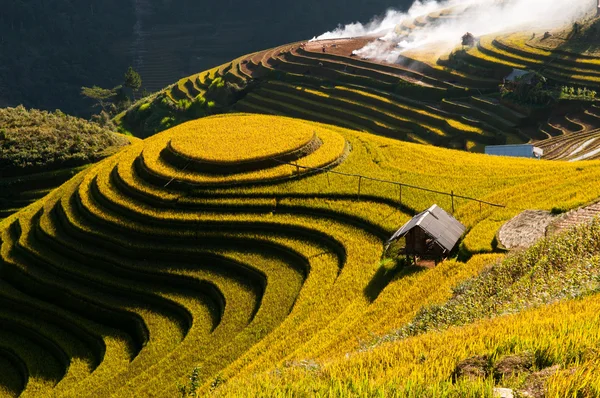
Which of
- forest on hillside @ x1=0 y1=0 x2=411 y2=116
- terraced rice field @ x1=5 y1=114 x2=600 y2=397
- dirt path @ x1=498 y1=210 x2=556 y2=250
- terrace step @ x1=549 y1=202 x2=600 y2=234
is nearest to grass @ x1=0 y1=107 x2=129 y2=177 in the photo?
terraced rice field @ x1=5 y1=114 x2=600 y2=397

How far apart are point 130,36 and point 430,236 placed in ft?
397

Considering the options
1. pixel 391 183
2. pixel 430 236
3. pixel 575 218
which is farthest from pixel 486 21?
pixel 430 236

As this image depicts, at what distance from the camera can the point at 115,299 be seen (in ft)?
70.8

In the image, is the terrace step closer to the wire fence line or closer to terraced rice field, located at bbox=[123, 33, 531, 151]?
the wire fence line

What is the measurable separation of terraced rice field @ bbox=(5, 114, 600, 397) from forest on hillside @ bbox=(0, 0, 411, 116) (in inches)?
3305

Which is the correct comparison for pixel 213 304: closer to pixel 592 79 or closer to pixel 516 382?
pixel 516 382

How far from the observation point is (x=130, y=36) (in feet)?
413

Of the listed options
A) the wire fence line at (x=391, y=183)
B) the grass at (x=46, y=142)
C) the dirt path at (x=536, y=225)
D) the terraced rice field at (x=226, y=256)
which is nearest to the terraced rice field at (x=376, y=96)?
the terraced rice field at (x=226, y=256)

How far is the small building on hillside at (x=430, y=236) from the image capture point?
1769 centimetres

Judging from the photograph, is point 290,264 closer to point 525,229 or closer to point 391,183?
point 391,183

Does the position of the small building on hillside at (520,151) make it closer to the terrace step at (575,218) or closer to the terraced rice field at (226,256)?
the terraced rice field at (226,256)

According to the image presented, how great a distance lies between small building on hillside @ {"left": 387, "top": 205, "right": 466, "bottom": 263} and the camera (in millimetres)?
17688

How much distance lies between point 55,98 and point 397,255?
9990 centimetres

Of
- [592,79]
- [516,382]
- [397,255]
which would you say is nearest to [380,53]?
[592,79]
